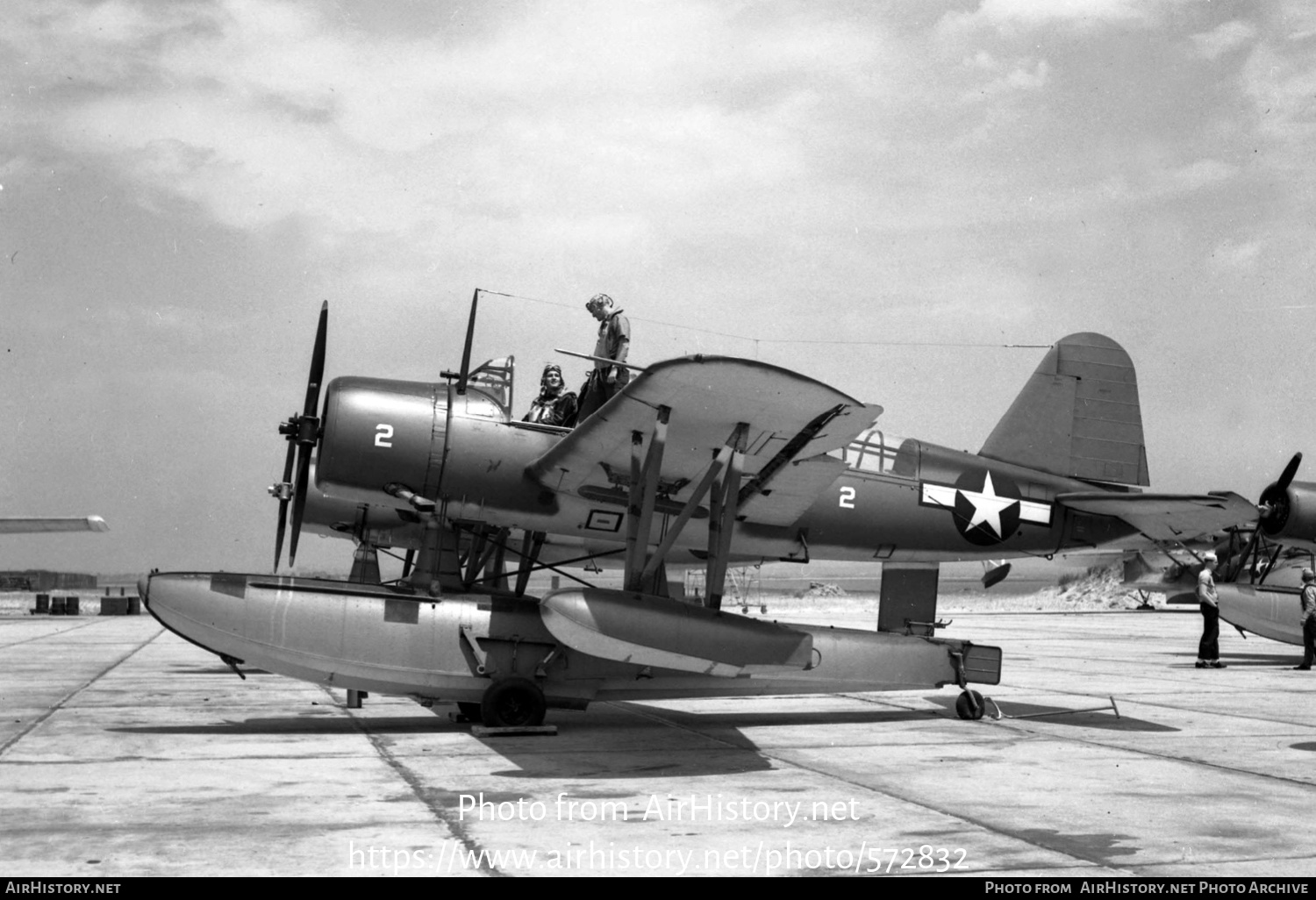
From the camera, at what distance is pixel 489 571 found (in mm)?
12430

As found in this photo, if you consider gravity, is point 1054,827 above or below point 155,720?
above

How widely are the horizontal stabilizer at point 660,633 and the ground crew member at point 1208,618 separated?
1071 centimetres

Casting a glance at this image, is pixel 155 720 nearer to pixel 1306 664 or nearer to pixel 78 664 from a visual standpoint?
pixel 78 664

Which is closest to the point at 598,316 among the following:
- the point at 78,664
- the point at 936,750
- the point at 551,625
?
the point at 551,625

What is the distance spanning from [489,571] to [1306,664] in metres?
12.2

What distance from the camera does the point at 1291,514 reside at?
18.6 meters

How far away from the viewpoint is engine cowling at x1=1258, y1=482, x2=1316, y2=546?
18.5 meters

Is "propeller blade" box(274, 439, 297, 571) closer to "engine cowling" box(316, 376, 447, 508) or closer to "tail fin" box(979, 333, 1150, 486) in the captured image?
"engine cowling" box(316, 376, 447, 508)

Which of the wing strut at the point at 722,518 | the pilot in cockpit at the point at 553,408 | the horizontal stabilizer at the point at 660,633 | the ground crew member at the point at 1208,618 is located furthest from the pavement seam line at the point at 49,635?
the ground crew member at the point at 1208,618

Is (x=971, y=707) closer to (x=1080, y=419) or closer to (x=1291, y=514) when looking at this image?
(x=1080, y=419)

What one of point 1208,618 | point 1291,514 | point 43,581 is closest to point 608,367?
point 1208,618

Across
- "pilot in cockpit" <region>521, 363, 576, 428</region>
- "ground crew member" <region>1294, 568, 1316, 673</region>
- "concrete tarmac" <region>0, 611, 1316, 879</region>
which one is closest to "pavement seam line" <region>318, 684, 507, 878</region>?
"concrete tarmac" <region>0, 611, 1316, 879</region>

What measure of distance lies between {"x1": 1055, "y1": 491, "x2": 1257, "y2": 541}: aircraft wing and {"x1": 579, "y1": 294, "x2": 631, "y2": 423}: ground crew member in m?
5.15

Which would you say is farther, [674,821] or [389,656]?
[389,656]
